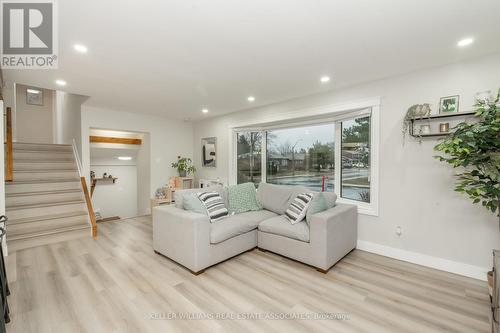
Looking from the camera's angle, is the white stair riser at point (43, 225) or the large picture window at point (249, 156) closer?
the white stair riser at point (43, 225)

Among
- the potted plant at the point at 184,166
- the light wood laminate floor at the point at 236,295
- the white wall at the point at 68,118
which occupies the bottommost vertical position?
the light wood laminate floor at the point at 236,295

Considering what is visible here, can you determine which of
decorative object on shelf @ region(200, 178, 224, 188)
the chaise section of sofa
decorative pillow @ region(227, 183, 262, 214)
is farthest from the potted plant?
the chaise section of sofa

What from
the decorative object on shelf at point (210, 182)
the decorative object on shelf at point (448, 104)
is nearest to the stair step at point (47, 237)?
the decorative object on shelf at point (210, 182)

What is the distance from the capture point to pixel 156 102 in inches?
171

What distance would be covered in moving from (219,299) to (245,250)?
41.4 inches

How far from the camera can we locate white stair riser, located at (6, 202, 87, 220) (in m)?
3.73

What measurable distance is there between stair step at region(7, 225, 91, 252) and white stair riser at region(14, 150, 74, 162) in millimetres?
2013

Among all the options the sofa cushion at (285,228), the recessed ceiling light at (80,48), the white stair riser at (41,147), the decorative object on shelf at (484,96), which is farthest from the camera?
the white stair riser at (41,147)

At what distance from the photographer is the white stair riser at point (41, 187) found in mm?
4062

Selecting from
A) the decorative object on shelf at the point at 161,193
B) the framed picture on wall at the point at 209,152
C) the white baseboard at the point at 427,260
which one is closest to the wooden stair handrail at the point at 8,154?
the decorative object on shelf at the point at 161,193

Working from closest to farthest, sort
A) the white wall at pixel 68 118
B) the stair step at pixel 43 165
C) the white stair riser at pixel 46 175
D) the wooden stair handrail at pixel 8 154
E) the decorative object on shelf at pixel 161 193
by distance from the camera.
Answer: the wooden stair handrail at pixel 8 154 → the white stair riser at pixel 46 175 → the stair step at pixel 43 165 → the white wall at pixel 68 118 → the decorative object on shelf at pixel 161 193

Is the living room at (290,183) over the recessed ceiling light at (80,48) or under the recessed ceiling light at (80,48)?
under

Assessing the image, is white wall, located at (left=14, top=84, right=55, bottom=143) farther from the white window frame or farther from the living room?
the white window frame

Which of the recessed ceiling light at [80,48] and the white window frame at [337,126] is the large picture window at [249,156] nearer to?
the white window frame at [337,126]
